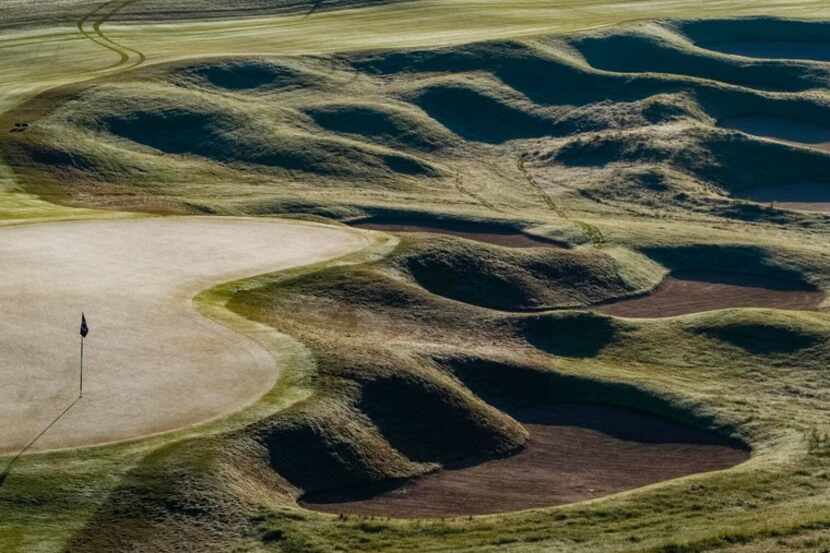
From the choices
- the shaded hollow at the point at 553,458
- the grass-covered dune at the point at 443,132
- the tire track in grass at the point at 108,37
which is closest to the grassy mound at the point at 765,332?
the shaded hollow at the point at 553,458

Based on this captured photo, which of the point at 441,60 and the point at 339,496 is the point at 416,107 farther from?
the point at 339,496

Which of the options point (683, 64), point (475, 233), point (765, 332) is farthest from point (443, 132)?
point (765, 332)

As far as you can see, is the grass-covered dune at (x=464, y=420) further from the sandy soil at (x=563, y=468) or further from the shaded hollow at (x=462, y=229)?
the shaded hollow at (x=462, y=229)

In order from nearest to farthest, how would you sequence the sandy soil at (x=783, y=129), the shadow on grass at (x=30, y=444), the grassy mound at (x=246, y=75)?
the shadow on grass at (x=30, y=444)
the sandy soil at (x=783, y=129)
the grassy mound at (x=246, y=75)

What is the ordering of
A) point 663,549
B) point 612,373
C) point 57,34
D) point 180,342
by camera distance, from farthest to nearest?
point 57,34 < point 612,373 < point 180,342 < point 663,549

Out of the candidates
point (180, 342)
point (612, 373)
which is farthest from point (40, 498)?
point (612, 373)

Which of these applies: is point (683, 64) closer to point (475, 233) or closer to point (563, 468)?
point (475, 233)
